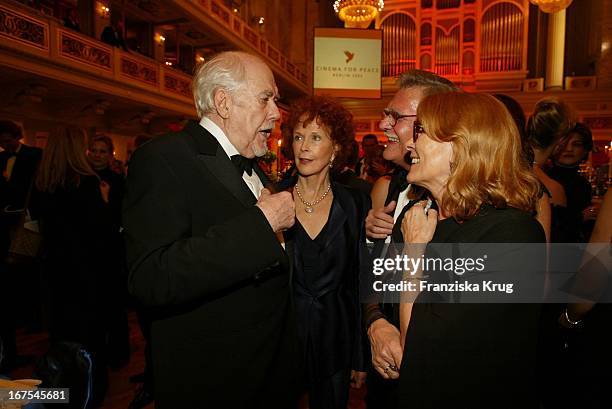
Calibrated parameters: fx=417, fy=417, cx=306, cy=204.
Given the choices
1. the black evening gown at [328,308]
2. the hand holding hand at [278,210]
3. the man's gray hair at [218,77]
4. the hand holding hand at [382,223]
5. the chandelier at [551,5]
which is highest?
the chandelier at [551,5]

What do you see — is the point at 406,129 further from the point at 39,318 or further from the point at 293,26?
the point at 293,26

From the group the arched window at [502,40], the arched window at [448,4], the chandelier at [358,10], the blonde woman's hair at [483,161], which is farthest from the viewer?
the arched window at [448,4]

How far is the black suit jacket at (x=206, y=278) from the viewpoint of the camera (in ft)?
4.02

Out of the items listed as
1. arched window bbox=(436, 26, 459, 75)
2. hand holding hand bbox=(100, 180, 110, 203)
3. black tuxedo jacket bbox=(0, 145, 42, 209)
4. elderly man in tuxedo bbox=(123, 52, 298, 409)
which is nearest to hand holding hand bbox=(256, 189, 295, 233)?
elderly man in tuxedo bbox=(123, 52, 298, 409)

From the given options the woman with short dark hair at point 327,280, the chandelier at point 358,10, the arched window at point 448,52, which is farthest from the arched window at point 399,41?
the woman with short dark hair at point 327,280

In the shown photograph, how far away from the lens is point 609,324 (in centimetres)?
156

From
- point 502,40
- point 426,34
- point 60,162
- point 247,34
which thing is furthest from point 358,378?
point 426,34

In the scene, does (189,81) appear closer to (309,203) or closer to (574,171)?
(309,203)

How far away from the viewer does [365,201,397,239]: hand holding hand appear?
6.20 feet

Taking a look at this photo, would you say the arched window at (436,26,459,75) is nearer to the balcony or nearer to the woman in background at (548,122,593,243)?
the balcony

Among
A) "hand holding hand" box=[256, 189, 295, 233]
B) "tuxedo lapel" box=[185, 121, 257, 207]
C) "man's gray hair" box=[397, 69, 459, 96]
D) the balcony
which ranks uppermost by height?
the balcony

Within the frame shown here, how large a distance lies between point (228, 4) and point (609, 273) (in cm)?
1488

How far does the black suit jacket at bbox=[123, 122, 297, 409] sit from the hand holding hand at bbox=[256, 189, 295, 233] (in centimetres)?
3

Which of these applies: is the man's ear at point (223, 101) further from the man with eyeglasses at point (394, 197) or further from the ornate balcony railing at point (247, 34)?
the ornate balcony railing at point (247, 34)
